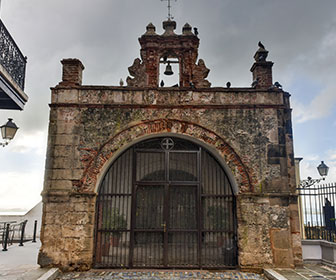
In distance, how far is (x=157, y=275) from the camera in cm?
638

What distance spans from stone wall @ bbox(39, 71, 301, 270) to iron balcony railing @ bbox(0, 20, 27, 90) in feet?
2.68

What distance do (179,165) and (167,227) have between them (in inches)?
58.1

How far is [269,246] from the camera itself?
264 inches

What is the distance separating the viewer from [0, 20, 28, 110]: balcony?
609cm

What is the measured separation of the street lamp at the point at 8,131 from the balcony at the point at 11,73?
0.46m

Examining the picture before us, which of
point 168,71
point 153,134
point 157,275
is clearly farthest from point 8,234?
point 168,71

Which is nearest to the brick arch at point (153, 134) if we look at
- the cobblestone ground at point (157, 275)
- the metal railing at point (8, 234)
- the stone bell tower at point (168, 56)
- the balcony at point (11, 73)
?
the stone bell tower at point (168, 56)

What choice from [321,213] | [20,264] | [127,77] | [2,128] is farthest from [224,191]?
[2,128]

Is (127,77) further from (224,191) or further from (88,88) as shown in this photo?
(224,191)

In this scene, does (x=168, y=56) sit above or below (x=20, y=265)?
above

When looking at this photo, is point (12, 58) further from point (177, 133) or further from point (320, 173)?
point (320, 173)

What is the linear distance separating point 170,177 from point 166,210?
0.78 m

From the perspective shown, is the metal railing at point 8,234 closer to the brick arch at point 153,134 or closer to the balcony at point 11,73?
the brick arch at point 153,134

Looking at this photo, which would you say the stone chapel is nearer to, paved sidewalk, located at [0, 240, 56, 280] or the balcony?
paved sidewalk, located at [0, 240, 56, 280]
